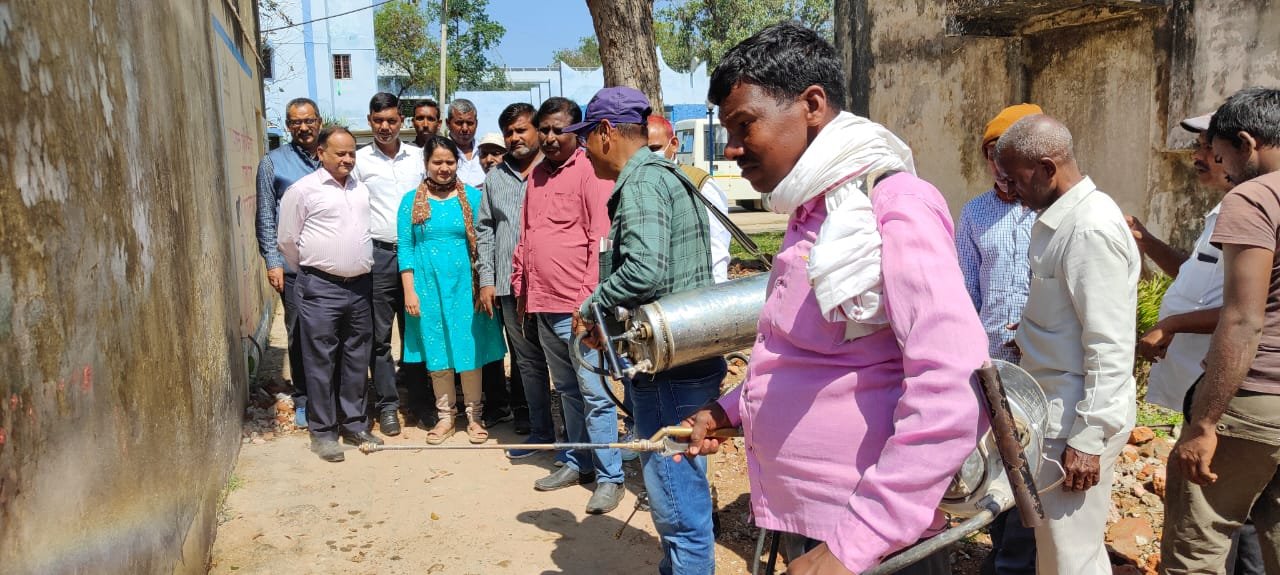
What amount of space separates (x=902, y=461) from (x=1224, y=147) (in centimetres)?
196

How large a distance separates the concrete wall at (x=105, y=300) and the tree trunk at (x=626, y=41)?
4.41 metres

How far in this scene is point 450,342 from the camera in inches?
218

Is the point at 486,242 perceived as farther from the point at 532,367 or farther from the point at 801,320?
the point at 801,320

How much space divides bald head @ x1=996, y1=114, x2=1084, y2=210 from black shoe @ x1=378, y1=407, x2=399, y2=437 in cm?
430

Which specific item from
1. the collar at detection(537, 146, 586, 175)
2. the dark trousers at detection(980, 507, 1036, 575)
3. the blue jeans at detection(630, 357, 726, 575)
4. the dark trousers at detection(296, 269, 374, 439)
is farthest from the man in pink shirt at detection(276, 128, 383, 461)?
the dark trousers at detection(980, 507, 1036, 575)

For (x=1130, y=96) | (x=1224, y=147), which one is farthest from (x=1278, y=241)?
(x=1130, y=96)

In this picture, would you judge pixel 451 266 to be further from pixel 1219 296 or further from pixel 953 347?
pixel 953 347

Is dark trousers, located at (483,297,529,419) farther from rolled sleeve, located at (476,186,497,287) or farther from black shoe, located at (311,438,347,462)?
black shoe, located at (311,438,347,462)

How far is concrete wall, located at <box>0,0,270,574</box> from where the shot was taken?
75.7 inches

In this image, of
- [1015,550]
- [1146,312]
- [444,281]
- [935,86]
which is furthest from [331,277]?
[935,86]

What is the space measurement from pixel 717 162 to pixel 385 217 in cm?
1992

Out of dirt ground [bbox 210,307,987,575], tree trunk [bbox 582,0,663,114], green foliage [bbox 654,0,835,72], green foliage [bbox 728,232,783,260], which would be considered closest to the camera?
dirt ground [bbox 210,307,987,575]

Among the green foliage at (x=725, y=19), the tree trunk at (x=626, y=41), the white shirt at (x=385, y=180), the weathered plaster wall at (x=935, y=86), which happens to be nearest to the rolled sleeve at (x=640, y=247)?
the white shirt at (x=385, y=180)

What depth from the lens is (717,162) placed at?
25000 millimetres
